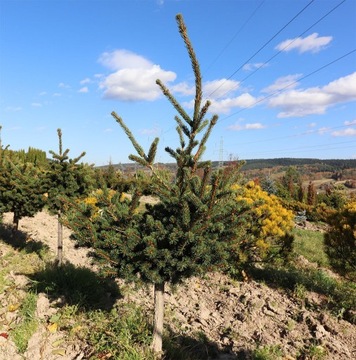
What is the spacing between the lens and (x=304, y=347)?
595 centimetres

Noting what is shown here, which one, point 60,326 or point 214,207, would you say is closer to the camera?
point 214,207

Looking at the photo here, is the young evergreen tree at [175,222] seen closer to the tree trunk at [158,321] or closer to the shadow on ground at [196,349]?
the tree trunk at [158,321]

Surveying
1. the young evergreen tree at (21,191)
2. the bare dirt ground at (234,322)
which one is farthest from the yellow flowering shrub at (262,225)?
the young evergreen tree at (21,191)

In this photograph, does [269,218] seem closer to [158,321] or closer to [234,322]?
[234,322]

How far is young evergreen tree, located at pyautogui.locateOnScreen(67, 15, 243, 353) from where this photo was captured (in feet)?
12.0

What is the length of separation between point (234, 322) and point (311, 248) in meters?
7.92

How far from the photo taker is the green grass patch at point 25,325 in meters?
4.48

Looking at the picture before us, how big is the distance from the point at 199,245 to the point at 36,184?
276 inches

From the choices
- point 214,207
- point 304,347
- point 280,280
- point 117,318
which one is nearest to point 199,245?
point 214,207

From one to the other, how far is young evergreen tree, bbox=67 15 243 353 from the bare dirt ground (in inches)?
34.4

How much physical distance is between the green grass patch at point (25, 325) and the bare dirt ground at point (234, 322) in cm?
8

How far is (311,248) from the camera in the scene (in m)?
13.3

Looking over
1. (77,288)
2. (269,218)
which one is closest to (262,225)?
(269,218)

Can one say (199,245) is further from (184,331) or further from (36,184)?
(36,184)
